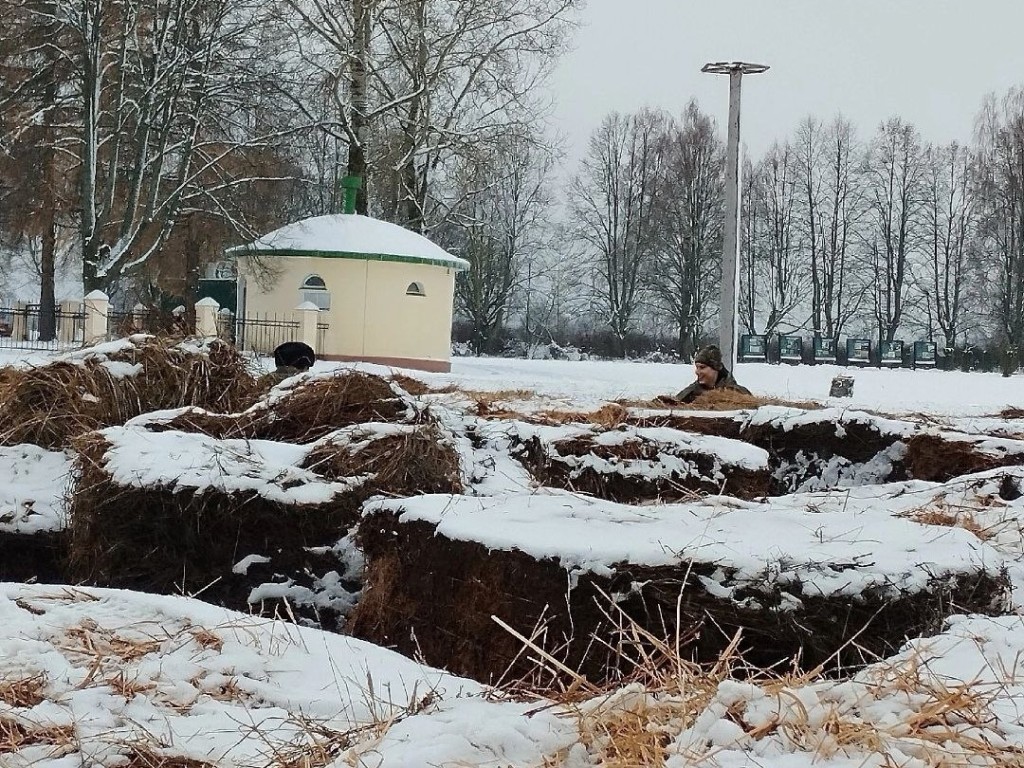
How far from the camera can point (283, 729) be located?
116 inches

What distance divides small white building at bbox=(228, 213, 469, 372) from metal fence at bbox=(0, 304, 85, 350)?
13.2 feet

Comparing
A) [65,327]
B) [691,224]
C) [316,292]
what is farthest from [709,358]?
[691,224]

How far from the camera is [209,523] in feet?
23.0

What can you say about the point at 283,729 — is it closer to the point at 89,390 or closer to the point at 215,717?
the point at 215,717

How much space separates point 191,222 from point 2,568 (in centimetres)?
2844

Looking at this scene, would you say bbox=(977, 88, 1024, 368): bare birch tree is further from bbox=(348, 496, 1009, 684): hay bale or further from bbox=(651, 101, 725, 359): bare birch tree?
bbox=(348, 496, 1009, 684): hay bale

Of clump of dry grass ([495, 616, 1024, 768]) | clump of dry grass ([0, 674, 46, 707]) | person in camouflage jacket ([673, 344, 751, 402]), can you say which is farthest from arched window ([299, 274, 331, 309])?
clump of dry grass ([495, 616, 1024, 768])

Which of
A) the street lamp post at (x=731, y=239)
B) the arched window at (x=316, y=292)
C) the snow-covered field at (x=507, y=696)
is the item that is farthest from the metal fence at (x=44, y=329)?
the snow-covered field at (x=507, y=696)

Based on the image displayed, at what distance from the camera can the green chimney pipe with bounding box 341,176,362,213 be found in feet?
98.3

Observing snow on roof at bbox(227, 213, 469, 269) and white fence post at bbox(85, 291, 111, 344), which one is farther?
snow on roof at bbox(227, 213, 469, 269)

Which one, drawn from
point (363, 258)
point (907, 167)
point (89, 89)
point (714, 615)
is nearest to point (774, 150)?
point (907, 167)

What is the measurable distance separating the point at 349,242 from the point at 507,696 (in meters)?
25.3

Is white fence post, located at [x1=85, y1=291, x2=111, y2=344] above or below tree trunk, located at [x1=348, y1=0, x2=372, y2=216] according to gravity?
below

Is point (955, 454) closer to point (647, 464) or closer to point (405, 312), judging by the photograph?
point (647, 464)
